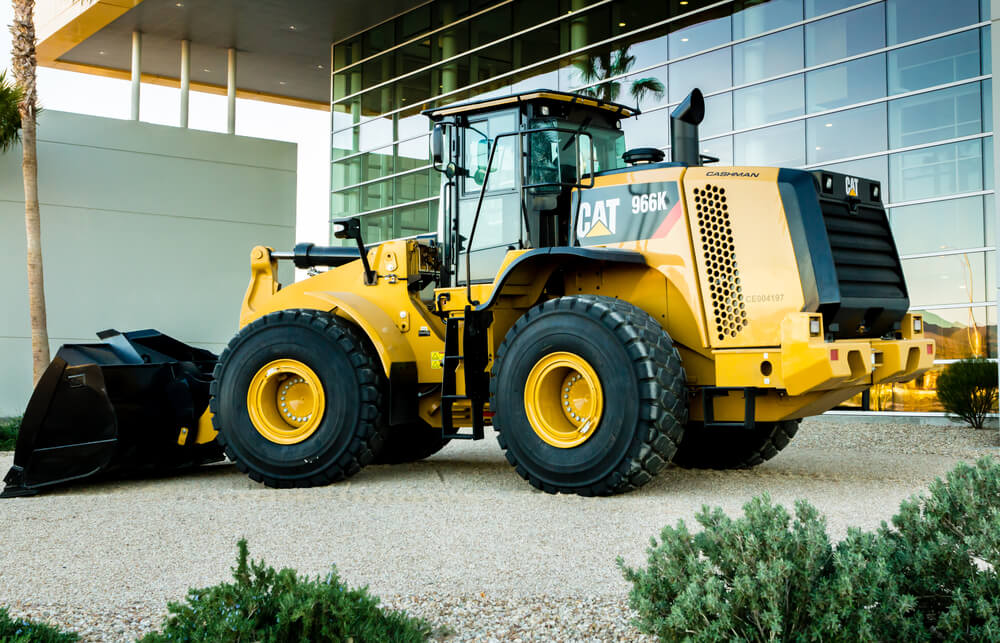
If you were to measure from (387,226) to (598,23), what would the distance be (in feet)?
24.2

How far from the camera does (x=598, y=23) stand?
19766 mm

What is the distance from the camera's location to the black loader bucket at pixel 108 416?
26.6ft

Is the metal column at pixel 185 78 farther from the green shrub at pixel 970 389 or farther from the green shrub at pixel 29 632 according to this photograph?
the green shrub at pixel 29 632

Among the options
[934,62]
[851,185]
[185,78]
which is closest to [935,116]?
[934,62]

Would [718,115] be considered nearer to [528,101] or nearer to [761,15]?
[761,15]

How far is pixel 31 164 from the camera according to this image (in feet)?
62.2

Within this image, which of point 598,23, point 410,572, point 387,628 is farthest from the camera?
point 598,23

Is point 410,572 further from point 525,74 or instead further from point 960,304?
point 525,74

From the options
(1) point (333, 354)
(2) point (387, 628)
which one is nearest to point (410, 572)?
(2) point (387, 628)

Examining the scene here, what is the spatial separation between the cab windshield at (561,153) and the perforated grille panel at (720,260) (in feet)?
3.94

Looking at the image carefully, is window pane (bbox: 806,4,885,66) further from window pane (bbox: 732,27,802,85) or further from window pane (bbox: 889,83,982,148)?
window pane (bbox: 889,83,982,148)

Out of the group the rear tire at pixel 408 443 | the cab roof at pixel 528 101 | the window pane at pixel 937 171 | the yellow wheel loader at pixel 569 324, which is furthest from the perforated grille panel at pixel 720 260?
the window pane at pixel 937 171

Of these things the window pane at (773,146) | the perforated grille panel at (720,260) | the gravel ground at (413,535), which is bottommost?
the gravel ground at (413,535)

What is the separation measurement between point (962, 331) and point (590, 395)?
895cm
